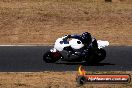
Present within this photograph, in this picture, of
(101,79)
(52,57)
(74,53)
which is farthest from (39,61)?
(101,79)

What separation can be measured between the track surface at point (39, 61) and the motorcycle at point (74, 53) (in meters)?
0.27

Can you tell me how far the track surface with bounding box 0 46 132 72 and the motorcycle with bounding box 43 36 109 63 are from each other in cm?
27

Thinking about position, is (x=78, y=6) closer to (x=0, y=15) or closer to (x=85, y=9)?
(x=85, y=9)

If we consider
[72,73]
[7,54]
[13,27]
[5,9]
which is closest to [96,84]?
[72,73]

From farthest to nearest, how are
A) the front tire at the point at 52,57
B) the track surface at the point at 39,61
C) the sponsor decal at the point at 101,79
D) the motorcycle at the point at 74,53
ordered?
the front tire at the point at 52,57
the motorcycle at the point at 74,53
the track surface at the point at 39,61
the sponsor decal at the point at 101,79

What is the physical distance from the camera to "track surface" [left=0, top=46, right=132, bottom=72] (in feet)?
71.9

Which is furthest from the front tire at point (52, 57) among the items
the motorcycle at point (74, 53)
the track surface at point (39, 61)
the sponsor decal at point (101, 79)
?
the sponsor decal at point (101, 79)

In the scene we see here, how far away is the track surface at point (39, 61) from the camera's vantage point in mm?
21922

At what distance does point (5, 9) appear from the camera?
34750mm

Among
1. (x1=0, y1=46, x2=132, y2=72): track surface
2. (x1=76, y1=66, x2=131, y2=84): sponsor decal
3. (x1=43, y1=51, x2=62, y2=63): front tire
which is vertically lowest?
(x1=0, y1=46, x2=132, y2=72): track surface

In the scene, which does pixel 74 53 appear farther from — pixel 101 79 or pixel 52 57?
pixel 101 79

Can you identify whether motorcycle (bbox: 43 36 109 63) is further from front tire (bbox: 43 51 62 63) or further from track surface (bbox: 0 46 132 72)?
track surface (bbox: 0 46 132 72)

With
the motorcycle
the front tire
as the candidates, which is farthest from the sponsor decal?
the front tire

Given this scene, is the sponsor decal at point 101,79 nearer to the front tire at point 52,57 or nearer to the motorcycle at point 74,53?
the motorcycle at point 74,53
